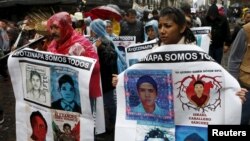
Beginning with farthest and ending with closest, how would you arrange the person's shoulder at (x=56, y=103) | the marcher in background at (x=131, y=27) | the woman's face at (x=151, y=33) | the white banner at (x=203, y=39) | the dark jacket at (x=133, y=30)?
the marcher in background at (x=131, y=27) < the dark jacket at (x=133, y=30) < the woman's face at (x=151, y=33) < the white banner at (x=203, y=39) < the person's shoulder at (x=56, y=103)

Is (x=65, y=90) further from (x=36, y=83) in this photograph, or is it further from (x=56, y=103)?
(x=36, y=83)

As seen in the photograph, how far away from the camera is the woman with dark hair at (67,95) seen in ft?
12.8

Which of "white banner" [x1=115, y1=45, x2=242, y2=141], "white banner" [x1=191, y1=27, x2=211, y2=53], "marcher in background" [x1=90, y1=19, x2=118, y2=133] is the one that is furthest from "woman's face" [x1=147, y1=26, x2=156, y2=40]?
"white banner" [x1=115, y1=45, x2=242, y2=141]

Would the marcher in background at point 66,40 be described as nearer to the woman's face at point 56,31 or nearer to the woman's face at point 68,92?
the woman's face at point 56,31

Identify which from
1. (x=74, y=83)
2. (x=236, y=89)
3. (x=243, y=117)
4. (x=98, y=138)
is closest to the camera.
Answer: (x=236, y=89)

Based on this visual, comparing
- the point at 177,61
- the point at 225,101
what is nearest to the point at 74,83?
the point at 177,61

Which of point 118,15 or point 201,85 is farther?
point 118,15

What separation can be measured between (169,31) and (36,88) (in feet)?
4.37

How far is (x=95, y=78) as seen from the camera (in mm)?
4102

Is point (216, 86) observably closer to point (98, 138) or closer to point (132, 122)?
point (132, 122)

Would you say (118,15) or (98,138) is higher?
(118,15)

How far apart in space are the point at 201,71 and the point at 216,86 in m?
0.15

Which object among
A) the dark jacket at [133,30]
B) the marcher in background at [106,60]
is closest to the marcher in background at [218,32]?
the dark jacket at [133,30]

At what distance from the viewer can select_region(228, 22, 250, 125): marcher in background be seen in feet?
14.8
